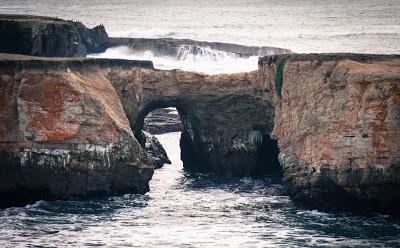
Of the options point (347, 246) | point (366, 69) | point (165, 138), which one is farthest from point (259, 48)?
point (347, 246)

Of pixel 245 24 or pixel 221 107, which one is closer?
pixel 221 107

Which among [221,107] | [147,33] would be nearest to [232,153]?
[221,107]

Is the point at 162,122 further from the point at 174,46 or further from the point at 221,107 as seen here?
the point at 174,46

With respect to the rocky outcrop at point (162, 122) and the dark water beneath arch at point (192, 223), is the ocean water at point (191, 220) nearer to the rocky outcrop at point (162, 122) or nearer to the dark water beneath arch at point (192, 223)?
the dark water beneath arch at point (192, 223)

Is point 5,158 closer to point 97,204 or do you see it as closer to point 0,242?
point 97,204

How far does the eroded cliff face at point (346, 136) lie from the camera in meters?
56.8

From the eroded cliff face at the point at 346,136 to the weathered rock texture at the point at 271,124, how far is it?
0.05m

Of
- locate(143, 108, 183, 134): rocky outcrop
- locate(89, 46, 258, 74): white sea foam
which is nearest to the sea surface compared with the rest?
locate(89, 46, 258, 74): white sea foam

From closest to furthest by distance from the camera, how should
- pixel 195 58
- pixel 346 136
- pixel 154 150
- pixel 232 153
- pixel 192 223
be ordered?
pixel 192 223 → pixel 346 136 → pixel 232 153 → pixel 154 150 → pixel 195 58

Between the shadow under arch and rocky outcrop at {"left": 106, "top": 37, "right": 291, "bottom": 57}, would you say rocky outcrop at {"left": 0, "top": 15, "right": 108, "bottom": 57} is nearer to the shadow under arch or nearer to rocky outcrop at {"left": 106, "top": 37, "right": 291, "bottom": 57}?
the shadow under arch

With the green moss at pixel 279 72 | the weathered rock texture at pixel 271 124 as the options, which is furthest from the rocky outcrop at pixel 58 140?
the green moss at pixel 279 72

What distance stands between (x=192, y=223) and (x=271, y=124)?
12984 mm

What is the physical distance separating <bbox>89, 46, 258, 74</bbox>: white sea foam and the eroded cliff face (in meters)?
33.4

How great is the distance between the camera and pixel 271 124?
6662 centimetres
